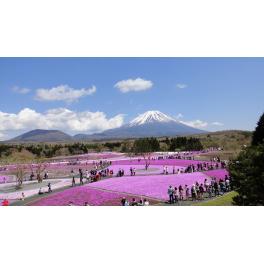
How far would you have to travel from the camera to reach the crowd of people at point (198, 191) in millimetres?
24484

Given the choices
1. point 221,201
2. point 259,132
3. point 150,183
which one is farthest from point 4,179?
point 259,132

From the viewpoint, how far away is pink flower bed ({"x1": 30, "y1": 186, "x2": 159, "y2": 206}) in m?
24.3

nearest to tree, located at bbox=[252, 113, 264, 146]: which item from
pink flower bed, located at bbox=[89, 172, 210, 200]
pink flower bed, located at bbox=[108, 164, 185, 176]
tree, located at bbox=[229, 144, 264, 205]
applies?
tree, located at bbox=[229, 144, 264, 205]

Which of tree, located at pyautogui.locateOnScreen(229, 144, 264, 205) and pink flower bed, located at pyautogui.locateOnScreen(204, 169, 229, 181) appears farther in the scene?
pink flower bed, located at pyautogui.locateOnScreen(204, 169, 229, 181)

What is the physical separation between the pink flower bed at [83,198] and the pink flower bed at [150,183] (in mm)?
832

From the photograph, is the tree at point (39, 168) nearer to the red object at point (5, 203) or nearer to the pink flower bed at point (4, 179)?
the pink flower bed at point (4, 179)

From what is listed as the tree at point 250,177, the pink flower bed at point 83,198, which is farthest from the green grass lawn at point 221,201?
the pink flower bed at point 83,198

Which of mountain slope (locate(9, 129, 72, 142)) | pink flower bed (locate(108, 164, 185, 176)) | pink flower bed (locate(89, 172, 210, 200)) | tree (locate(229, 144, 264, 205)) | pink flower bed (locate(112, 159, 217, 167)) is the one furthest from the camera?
pink flower bed (locate(112, 159, 217, 167))

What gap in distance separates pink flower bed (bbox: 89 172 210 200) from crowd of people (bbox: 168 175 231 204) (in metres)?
0.50

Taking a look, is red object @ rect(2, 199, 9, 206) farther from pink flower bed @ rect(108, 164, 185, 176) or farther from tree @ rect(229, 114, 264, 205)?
tree @ rect(229, 114, 264, 205)
